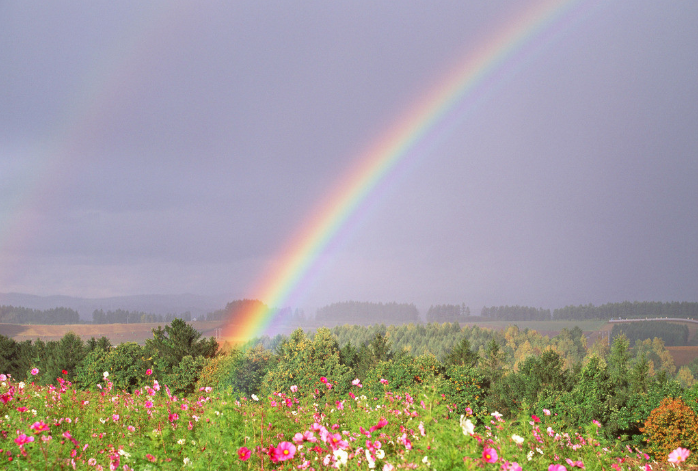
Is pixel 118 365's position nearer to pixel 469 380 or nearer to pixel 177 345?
pixel 177 345

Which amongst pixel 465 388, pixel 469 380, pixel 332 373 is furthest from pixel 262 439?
pixel 332 373

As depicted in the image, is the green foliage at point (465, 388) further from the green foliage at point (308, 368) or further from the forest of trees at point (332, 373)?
the green foliage at point (308, 368)

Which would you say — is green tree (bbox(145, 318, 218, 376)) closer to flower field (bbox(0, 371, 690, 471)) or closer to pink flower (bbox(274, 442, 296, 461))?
flower field (bbox(0, 371, 690, 471))

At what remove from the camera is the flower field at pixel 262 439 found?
4695 millimetres

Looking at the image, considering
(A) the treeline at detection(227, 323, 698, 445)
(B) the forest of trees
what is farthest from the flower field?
(B) the forest of trees

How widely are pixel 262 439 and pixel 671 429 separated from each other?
2414cm

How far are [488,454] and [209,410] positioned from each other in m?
4.12

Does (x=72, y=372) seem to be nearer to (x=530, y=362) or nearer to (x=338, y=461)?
(x=530, y=362)

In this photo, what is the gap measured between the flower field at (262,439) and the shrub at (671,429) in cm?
1802

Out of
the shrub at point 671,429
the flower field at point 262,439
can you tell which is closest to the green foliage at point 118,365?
the flower field at point 262,439

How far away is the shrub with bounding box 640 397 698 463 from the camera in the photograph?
22047mm

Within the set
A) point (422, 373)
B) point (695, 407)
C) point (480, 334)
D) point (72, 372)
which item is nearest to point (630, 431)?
point (695, 407)

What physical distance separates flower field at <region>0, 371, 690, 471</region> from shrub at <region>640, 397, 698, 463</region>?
18.0 m

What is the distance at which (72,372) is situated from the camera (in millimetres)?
36750
